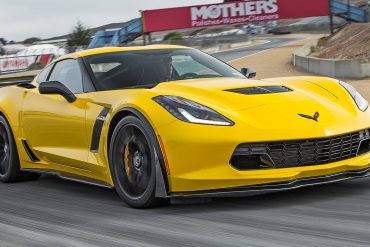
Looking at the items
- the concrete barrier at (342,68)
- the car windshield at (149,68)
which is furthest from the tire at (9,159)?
the concrete barrier at (342,68)

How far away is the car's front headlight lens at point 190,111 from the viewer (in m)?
5.06

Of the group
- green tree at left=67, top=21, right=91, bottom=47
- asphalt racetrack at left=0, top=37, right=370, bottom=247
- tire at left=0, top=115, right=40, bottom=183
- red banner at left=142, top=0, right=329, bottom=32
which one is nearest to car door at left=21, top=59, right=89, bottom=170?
tire at left=0, top=115, right=40, bottom=183

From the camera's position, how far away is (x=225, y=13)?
5066 centimetres

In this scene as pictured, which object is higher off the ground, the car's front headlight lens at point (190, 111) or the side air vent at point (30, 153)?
the car's front headlight lens at point (190, 111)

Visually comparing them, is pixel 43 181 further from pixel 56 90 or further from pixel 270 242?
pixel 270 242

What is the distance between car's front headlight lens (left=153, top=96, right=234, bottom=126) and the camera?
16.6 ft

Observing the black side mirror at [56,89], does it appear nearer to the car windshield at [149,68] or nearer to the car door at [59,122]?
the car door at [59,122]

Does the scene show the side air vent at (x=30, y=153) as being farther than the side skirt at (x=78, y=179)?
Yes

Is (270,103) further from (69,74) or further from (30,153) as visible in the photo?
(30,153)

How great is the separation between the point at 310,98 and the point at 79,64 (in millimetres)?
2127

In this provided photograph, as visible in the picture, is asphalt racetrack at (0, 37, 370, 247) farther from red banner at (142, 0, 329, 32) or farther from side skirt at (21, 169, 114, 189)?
red banner at (142, 0, 329, 32)

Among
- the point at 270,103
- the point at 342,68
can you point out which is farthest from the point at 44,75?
the point at 342,68

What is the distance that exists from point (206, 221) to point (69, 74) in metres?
2.52

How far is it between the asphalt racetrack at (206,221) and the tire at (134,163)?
10cm
